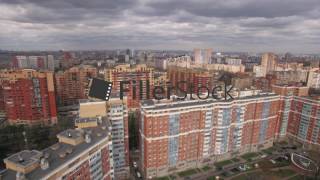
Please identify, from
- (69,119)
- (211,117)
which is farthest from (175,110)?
(69,119)

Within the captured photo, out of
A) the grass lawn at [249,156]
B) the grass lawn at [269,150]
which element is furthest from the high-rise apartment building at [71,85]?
the grass lawn at [269,150]

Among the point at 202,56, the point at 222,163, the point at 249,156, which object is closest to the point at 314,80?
the point at 249,156

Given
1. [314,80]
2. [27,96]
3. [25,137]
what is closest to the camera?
[25,137]

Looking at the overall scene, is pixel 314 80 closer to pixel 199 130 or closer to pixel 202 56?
pixel 199 130

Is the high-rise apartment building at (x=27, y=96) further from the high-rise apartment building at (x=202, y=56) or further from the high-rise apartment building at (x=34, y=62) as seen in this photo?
the high-rise apartment building at (x=202, y=56)

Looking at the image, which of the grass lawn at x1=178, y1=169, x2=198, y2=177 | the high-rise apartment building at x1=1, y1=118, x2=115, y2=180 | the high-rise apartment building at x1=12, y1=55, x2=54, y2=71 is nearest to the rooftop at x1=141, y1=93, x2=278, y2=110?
the high-rise apartment building at x1=1, y1=118, x2=115, y2=180

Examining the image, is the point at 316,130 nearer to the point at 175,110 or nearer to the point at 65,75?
the point at 175,110

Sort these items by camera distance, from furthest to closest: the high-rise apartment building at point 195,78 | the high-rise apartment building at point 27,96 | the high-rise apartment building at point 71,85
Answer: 1. the high-rise apartment building at point 195,78
2. the high-rise apartment building at point 71,85
3. the high-rise apartment building at point 27,96
